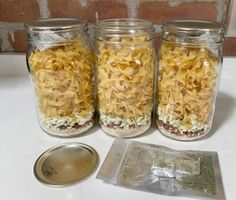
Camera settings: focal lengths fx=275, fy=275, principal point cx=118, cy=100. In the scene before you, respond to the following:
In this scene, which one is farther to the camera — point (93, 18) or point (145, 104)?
point (93, 18)

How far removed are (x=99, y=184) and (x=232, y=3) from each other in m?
0.48

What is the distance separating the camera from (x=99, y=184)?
37 cm

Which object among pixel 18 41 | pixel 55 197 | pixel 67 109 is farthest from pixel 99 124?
pixel 18 41

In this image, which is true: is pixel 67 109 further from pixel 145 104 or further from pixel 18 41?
pixel 18 41

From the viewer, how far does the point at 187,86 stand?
43 centimetres

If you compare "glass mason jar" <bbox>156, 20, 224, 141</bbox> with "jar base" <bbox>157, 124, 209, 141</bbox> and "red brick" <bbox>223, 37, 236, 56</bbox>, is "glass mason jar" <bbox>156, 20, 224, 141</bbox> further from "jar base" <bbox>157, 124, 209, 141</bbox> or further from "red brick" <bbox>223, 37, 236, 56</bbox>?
"red brick" <bbox>223, 37, 236, 56</bbox>

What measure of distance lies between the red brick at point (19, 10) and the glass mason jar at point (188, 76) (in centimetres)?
35

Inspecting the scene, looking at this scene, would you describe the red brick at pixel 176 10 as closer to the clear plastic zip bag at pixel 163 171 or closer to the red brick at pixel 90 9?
the red brick at pixel 90 9

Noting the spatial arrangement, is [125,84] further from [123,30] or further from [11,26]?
[11,26]

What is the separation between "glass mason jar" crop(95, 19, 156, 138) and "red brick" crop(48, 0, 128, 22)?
0.16 meters

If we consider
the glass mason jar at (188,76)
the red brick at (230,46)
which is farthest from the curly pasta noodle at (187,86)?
the red brick at (230,46)

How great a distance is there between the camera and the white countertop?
0.36 meters

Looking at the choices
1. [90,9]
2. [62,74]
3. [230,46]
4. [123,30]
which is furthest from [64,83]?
[230,46]

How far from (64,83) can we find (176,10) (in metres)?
0.33
